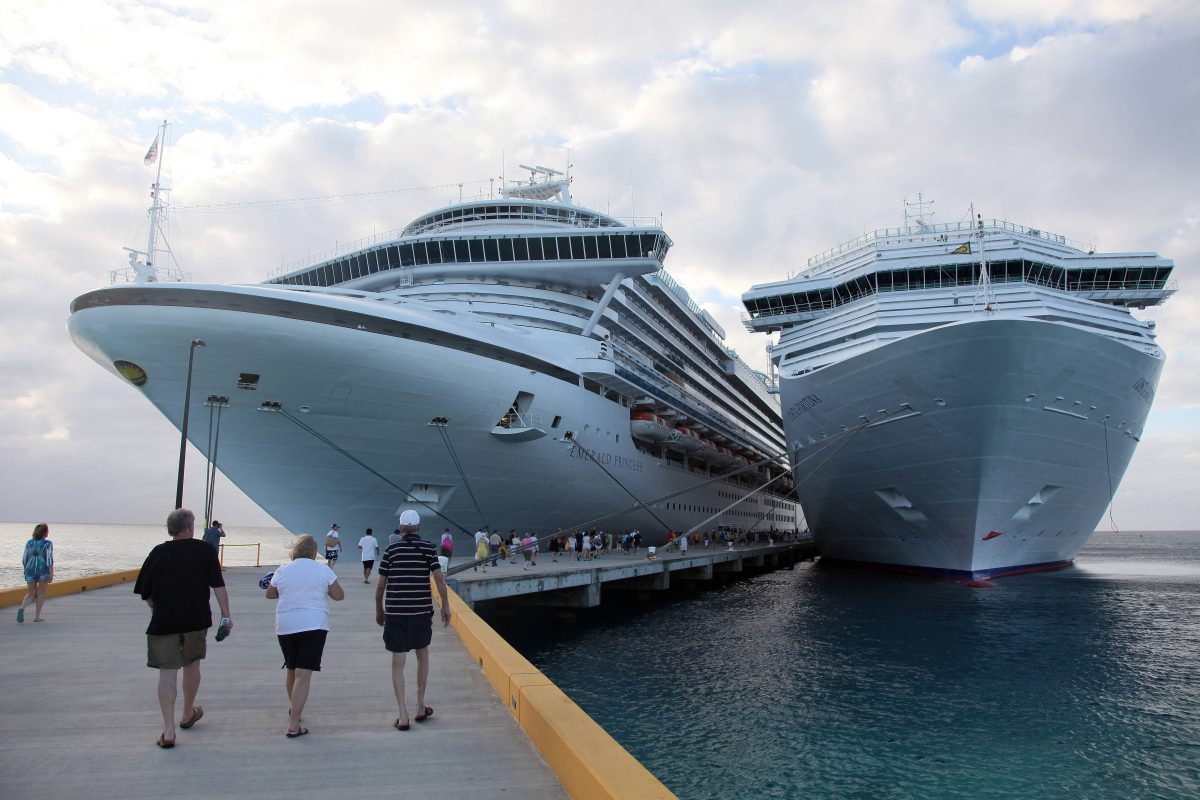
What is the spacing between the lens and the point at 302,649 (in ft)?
16.8

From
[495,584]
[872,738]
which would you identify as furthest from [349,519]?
[872,738]

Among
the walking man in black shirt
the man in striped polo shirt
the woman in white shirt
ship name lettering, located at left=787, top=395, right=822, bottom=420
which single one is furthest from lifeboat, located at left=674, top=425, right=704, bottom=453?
the walking man in black shirt

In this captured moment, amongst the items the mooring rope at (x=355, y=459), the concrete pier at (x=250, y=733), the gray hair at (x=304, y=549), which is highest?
the mooring rope at (x=355, y=459)

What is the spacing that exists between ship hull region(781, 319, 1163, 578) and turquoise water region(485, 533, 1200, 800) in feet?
8.73

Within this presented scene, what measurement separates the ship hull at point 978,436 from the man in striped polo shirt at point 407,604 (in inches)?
718

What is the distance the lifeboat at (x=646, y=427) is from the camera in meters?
29.2

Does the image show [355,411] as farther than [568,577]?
No

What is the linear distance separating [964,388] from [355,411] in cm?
1632

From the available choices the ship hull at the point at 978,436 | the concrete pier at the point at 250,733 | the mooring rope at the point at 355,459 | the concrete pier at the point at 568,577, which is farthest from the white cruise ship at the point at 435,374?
the concrete pier at the point at 250,733

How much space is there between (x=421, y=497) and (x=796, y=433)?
14517 millimetres

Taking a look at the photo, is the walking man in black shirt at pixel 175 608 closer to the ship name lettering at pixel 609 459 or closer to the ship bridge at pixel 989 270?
the ship name lettering at pixel 609 459

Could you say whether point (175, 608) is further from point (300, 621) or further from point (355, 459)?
point (355, 459)

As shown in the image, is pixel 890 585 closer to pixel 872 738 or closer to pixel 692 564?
pixel 692 564

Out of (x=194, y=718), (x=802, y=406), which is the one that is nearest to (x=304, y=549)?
(x=194, y=718)
